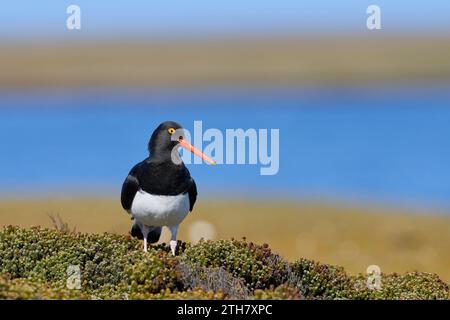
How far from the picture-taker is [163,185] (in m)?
13.4

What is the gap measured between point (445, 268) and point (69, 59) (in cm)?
9148

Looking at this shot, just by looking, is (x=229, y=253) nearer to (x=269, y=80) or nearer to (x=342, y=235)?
(x=342, y=235)

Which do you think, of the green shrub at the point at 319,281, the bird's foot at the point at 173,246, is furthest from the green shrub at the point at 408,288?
the bird's foot at the point at 173,246

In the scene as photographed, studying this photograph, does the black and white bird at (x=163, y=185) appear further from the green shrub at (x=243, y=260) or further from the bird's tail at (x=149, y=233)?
the green shrub at (x=243, y=260)

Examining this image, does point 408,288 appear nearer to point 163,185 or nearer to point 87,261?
point 163,185

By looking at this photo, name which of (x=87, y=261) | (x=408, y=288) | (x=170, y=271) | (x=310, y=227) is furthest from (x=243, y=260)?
(x=310, y=227)

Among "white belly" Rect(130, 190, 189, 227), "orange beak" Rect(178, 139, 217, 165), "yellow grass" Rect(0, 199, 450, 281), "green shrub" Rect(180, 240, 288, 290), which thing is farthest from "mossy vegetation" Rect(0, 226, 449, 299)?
"yellow grass" Rect(0, 199, 450, 281)

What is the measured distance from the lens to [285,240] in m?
26.7

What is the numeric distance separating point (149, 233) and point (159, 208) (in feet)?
4.38

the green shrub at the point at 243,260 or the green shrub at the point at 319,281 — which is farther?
the green shrub at the point at 319,281

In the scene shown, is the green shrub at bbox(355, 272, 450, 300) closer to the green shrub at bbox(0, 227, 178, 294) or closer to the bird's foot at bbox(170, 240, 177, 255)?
the bird's foot at bbox(170, 240, 177, 255)

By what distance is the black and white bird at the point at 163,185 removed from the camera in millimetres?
13398

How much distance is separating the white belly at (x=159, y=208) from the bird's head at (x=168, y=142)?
0.55 metres

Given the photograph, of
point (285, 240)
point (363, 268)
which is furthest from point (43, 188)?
point (363, 268)
